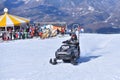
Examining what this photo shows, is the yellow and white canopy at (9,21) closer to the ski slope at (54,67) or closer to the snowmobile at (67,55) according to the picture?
the ski slope at (54,67)

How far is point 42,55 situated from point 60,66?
567cm

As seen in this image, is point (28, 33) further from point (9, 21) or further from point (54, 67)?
point (54, 67)

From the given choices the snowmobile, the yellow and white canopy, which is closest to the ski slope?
the snowmobile

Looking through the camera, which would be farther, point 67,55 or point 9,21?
point 9,21

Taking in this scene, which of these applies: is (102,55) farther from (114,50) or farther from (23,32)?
(23,32)

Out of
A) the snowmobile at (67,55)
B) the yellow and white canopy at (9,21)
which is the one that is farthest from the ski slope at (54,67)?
the yellow and white canopy at (9,21)

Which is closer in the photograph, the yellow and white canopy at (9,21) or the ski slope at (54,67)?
the ski slope at (54,67)

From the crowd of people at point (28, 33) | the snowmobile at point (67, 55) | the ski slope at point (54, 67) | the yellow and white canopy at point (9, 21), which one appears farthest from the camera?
the yellow and white canopy at point (9, 21)

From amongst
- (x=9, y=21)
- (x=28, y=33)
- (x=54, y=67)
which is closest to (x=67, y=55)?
(x=54, y=67)

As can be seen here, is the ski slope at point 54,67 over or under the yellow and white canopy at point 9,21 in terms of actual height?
under

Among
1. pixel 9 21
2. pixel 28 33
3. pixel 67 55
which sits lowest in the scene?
pixel 67 55

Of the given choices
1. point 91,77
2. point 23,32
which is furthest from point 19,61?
point 23,32

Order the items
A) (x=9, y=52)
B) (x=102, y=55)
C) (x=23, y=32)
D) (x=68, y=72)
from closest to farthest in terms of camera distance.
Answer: (x=68, y=72)
(x=102, y=55)
(x=9, y=52)
(x=23, y=32)

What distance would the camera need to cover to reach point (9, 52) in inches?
1133
